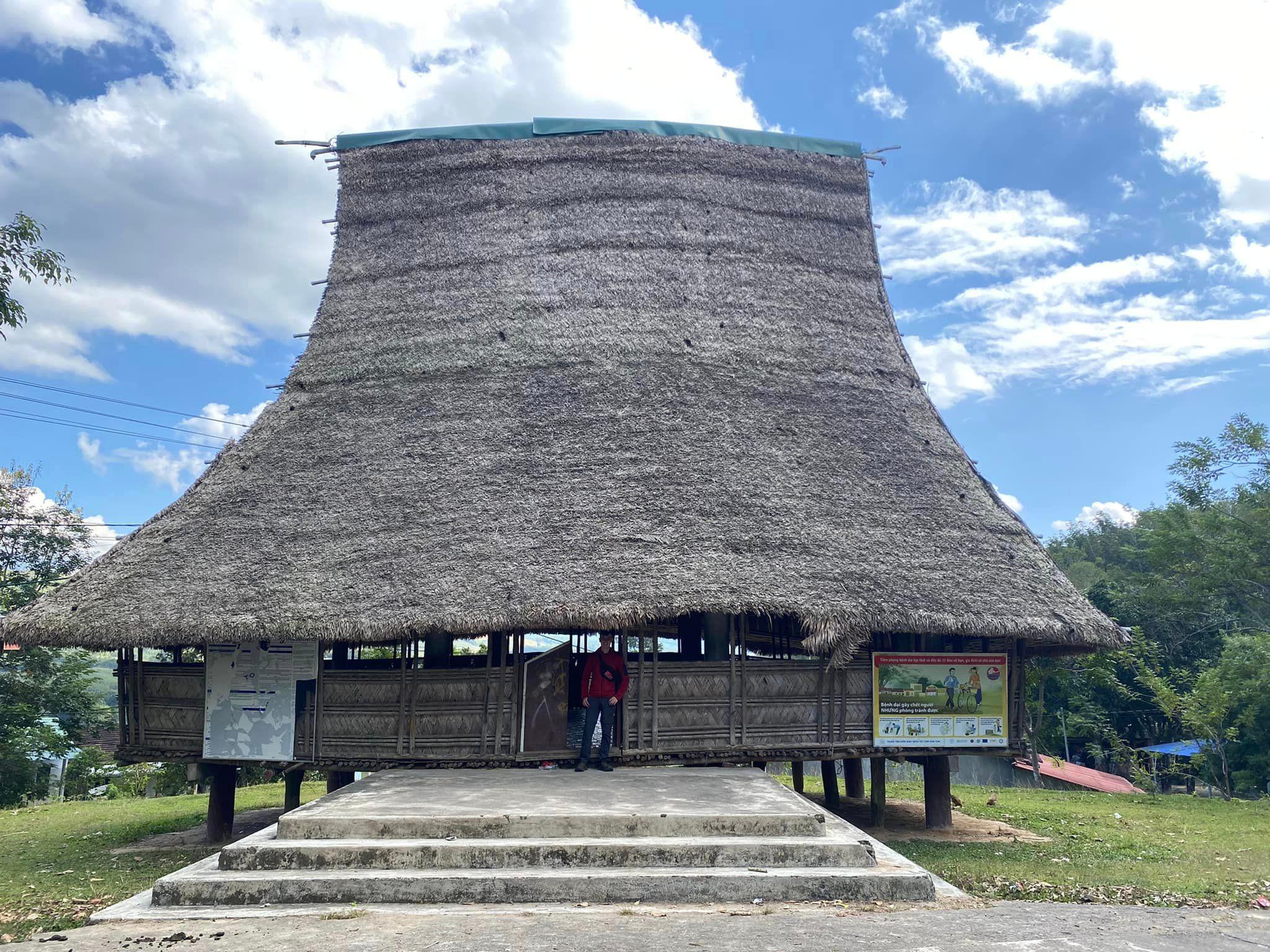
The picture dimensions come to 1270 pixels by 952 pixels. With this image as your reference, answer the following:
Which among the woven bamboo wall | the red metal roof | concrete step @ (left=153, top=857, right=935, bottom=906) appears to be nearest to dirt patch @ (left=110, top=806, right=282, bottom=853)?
the woven bamboo wall

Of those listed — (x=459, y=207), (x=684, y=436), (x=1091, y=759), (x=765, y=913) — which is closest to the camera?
(x=765, y=913)

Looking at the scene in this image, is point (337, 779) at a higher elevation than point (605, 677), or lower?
lower

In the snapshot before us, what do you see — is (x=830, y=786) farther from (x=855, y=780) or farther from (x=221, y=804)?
(x=221, y=804)

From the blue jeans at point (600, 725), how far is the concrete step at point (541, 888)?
12.3 feet

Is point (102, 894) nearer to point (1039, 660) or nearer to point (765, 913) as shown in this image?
point (765, 913)

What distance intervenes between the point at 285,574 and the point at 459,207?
698 cm

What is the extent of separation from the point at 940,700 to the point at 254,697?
26.4 feet

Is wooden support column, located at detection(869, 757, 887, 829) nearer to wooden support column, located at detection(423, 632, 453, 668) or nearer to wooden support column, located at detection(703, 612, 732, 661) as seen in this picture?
wooden support column, located at detection(703, 612, 732, 661)

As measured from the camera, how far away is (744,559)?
35.7 ft

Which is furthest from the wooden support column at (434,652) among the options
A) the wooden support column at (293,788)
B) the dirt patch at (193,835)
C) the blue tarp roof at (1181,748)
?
the blue tarp roof at (1181,748)

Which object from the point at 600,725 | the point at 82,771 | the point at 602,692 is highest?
the point at 602,692

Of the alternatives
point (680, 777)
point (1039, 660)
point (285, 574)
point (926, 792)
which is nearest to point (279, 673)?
point (285, 574)

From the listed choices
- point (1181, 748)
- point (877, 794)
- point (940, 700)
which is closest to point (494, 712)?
point (877, 794)

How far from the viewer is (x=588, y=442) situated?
12.2 metres
